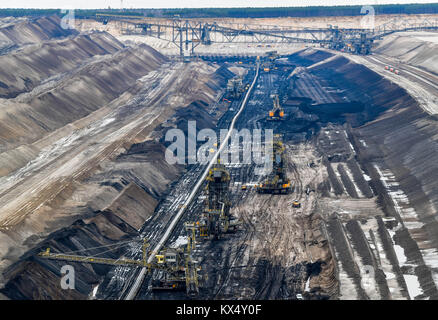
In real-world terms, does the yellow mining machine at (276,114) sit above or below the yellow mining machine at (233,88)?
below

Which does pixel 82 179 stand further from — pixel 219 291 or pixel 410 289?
pixel 410 289

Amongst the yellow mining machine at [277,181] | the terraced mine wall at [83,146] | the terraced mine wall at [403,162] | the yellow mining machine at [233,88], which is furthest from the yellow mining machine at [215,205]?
the yellow mining machine at [233,88]

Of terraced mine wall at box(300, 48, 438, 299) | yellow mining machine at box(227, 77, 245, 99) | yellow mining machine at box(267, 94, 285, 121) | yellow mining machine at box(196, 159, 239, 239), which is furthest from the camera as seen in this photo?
yellow mining machine at box(227, 77, 245, 99)

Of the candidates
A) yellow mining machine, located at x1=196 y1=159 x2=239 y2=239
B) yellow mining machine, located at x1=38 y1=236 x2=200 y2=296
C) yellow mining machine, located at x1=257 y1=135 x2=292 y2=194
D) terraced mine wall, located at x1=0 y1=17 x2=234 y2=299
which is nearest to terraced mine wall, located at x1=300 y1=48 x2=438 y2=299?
yellow mining machine, located at x1=257 y1=135 x2=292 y2=194

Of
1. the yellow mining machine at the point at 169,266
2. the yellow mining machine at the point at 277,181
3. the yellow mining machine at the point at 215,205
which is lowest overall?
the yellow mining machine at the point at 169,266

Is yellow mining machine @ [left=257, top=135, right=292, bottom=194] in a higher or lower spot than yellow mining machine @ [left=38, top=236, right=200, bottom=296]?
higher

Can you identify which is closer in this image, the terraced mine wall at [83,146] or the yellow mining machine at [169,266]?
the yellow mining machine at [169,266]

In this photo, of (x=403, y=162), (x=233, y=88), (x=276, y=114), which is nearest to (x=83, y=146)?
(x=276, y=114)

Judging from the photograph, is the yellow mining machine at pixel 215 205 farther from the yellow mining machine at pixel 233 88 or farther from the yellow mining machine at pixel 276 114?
the yellow mining machine at pixel 233 88

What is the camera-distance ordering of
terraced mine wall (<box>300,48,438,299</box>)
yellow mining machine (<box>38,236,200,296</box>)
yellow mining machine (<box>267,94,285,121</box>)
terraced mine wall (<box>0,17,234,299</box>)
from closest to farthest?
yellow mining machine (<box>38,236,200,296</box>) → terraced mine wall (<box>0,17,234,299</box>) → terraced mine wall (<box>300,48,438,299</box>) → yellow mining machine (<box>267,94,285,121</box>)

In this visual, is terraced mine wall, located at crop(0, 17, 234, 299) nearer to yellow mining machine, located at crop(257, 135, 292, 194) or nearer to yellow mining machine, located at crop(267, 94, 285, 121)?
yellow mining machine, located at crop(267, 94, 285, 121)
